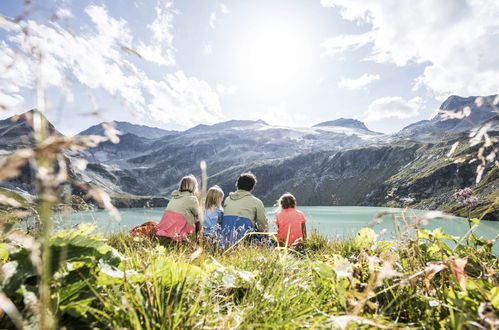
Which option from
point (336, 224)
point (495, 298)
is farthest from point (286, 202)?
point (336, 224)

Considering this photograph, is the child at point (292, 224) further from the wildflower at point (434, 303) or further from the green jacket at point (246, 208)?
the wildflower at point (434, 303)

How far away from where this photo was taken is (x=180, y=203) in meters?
7.22

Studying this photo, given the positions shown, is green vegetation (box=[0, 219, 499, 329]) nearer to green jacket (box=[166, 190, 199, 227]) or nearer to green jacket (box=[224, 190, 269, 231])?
green jacket (box=[166, 190, 199, 227])

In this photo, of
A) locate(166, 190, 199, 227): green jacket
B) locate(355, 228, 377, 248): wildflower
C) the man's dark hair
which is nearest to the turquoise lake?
locate(355, 228, 377, 248): wildflower

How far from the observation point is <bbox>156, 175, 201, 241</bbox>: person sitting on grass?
23.1ft

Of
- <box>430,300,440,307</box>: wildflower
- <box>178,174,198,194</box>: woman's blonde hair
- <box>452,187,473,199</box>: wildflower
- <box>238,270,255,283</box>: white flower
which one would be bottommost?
<box>430,300,440,307</box>: wildflower

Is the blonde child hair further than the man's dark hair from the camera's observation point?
Yes

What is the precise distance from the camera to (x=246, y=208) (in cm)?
742

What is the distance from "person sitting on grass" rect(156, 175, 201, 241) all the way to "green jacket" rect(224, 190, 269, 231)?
2.88 ft

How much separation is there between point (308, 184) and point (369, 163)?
115ft

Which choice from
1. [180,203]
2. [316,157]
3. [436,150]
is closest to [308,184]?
[316,157]

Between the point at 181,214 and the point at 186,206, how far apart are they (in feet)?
0.81

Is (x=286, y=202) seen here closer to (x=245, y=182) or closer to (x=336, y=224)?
(x=245, y=182)

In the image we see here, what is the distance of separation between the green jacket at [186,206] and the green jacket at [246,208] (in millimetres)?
828
